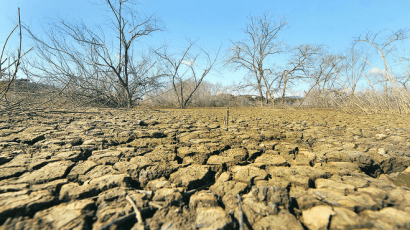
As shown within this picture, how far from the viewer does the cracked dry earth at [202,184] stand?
2.46 feet

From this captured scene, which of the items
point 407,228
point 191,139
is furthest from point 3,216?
point 407,228

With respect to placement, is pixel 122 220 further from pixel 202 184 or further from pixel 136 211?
pixel 202 184

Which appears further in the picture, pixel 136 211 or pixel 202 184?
pixel 202 184

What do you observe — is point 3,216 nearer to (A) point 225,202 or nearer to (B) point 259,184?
(A) point 225,202

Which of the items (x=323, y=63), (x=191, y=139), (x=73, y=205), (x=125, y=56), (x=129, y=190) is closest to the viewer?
(x=73, y=205)

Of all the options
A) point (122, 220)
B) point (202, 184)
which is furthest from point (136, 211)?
point (202, 184)

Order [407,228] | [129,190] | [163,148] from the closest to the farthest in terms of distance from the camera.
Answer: [407,228], [129,190], [163,148]

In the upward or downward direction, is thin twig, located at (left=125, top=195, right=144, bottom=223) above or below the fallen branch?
above

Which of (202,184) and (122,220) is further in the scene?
(202,184)

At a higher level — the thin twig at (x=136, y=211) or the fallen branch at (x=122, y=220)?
the thin twig at (x=136, y=211)

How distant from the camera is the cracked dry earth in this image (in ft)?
2.46

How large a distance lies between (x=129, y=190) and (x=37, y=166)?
2.44ft

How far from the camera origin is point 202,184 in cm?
108

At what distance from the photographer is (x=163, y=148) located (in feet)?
5.46
